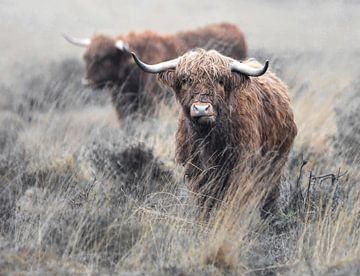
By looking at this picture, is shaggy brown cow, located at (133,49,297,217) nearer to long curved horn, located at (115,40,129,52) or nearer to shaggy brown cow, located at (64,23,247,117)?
shaggy brown cow, located at (64,23,247,117)

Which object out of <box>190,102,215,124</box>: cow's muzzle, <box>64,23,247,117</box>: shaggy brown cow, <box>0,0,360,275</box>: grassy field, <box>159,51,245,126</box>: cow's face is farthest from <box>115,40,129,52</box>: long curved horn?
<box>190,102,215,124</box>: cow's muzzle

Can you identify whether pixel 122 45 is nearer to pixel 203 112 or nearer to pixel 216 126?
pixel 216 126

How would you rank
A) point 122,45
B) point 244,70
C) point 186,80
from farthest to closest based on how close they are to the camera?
point 122,45 → point 244,70 → point 186,80

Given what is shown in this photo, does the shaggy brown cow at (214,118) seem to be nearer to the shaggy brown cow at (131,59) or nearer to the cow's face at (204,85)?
the cow's face at (204,85)

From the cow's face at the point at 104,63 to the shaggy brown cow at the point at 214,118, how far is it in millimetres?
7152

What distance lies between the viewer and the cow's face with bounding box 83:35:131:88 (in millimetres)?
13875

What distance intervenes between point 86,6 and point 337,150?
1491cm

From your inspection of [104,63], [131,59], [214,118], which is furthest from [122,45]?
[214,118]

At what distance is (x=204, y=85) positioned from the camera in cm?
632

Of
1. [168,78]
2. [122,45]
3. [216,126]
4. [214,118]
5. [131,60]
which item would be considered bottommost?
[131,60]

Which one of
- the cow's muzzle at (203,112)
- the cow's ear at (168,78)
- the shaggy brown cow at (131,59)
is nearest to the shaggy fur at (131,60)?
the shaggy brown cow at (131,59)

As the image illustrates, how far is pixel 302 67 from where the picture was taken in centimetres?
1287

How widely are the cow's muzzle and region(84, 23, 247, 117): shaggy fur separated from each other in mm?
6447

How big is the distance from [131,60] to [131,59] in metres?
0.03
